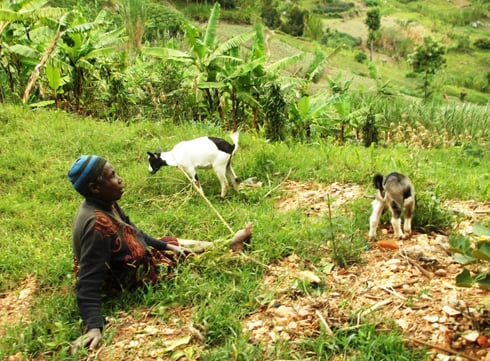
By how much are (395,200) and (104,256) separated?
7.27ft

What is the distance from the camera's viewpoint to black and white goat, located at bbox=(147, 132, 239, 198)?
5.05 m

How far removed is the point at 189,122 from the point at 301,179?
117 inches

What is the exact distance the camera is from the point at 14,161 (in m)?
6.28

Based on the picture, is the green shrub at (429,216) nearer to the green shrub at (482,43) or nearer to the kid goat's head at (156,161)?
the kid goat's head at (156,161)

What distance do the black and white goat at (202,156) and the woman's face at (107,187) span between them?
1541 mm

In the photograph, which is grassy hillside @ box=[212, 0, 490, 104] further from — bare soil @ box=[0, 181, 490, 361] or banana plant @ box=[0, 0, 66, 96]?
bare soil @ box=[0, 181, 490, 361]

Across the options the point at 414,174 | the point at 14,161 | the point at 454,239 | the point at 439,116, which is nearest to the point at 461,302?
the point at 454,239

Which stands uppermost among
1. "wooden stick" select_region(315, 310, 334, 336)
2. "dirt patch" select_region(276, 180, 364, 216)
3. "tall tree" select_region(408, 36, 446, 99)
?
"wooden stick" select_region(315, 310, 334, 336)

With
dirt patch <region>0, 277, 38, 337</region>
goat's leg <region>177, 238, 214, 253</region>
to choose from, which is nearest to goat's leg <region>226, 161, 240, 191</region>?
goat's leg <region>177, 238, 214, 253</region>

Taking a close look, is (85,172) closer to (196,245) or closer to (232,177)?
(196,245)

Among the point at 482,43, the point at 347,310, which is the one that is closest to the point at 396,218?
the point at 347,310

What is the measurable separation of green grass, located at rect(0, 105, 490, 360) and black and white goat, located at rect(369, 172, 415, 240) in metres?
0.31

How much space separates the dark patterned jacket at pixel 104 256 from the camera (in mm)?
3273

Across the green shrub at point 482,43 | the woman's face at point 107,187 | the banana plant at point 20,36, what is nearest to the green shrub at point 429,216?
the woman's face at point 107,187
